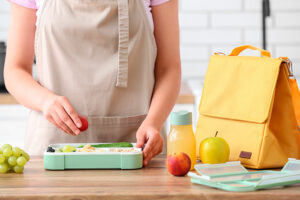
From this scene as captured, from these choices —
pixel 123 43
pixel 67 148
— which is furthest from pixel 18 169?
pixel 123 43

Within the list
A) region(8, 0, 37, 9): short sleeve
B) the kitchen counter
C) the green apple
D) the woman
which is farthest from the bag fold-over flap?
the kitchen counter

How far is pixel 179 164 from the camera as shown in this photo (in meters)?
1.19

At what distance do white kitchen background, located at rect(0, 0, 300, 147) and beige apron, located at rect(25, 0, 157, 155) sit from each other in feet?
5.15

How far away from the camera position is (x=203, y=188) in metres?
1.10

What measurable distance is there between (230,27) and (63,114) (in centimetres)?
199

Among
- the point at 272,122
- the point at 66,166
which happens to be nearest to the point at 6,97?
the point at 66,166

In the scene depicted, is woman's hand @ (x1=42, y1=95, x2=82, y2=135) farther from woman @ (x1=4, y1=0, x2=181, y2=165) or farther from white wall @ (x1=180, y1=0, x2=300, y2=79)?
white wall @ (x1=180, y1=0, x2=300, y2=79)

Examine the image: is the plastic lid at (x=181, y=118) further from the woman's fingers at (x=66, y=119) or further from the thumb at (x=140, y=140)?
the woman's fingers at (x=66, y=119)

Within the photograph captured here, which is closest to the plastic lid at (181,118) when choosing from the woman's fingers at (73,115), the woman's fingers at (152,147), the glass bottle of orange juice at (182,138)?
the glass bottle of orange juice at (182,138)

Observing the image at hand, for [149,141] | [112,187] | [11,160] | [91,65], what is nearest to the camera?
[112,187]

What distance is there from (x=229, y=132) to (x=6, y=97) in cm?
158

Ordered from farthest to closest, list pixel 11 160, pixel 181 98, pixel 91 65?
1. pixel 181 98
2. pixel 91 65
3. pixel 11 160

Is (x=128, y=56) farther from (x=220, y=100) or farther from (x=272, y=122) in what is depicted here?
(x=272, y=122)

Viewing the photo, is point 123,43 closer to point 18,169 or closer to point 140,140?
point 140,140
